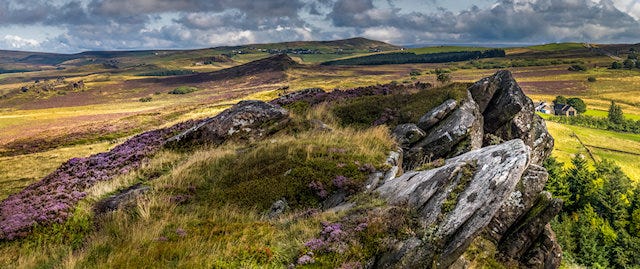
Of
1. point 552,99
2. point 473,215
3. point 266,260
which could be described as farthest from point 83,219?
point 552,99

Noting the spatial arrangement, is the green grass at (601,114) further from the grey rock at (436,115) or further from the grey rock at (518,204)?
the grey rock at (518,204)

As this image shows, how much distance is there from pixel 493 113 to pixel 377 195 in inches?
689

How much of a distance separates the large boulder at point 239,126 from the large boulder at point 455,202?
48.5 feet

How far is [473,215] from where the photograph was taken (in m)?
9.52

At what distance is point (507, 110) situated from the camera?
25.5 m

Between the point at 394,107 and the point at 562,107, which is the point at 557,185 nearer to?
the point at 394,107

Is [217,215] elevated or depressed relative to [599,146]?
elevated

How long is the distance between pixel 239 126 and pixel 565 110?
660 ft

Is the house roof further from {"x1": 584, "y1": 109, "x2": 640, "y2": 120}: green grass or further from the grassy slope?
the grassy slope

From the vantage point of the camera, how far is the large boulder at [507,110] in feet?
83.9

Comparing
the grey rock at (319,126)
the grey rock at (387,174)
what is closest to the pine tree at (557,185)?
the grey rock at (319,126)

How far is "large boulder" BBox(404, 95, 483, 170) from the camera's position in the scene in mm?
20219

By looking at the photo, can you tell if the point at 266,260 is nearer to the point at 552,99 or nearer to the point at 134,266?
the point at 134,266

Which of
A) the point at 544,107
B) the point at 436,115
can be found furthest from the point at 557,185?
the point at 544,107
